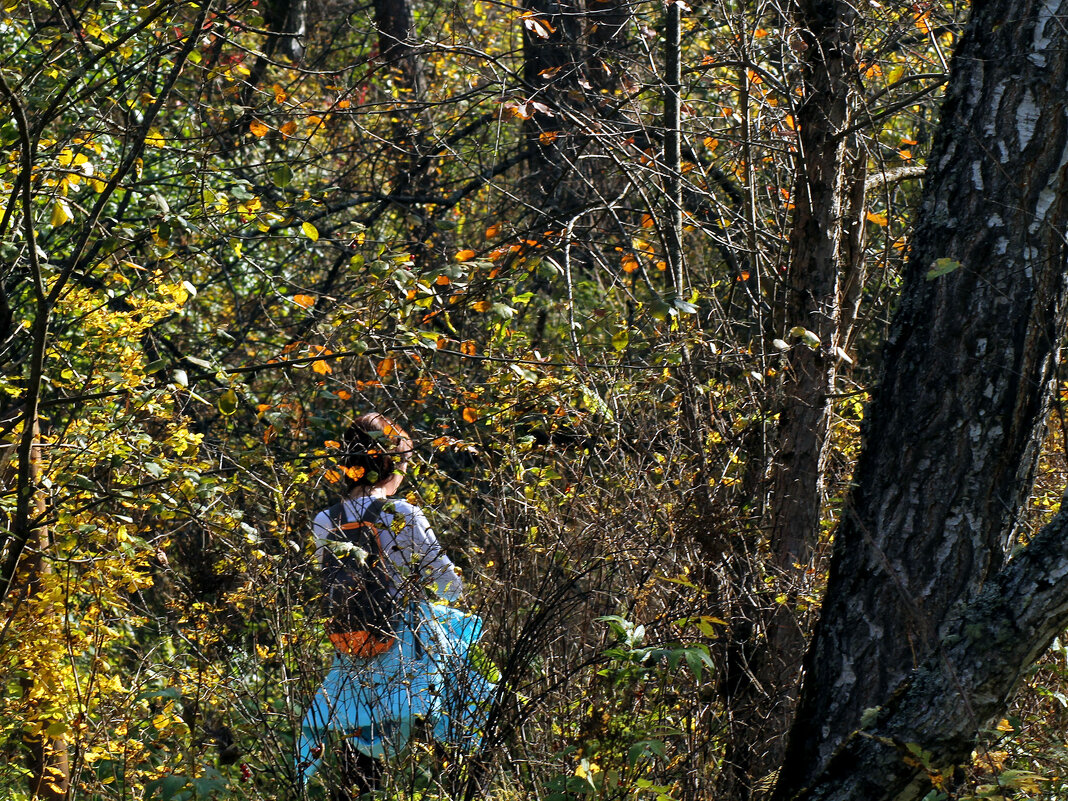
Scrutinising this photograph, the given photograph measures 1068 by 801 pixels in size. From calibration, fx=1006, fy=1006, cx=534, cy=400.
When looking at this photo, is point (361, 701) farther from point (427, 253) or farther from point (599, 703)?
point (427, 253)

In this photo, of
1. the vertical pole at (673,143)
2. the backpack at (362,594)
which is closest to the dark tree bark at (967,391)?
the backpack at (362,594)

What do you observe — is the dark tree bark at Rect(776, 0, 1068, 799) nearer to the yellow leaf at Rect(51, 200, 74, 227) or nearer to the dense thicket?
the dense thicket

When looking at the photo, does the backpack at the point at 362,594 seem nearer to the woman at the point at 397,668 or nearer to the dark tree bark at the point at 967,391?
the woman at the point at 397,668

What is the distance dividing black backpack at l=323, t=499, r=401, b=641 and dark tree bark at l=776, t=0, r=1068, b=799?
1414 mm

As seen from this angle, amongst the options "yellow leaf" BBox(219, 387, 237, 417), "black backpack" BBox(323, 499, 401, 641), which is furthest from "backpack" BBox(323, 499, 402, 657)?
"yellow leaf" BBox(219, 387, 237, 417)

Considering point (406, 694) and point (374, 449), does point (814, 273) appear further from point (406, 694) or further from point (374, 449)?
point (406, 694)

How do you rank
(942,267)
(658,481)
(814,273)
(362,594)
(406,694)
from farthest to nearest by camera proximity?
1. (658,481)
2. (814,273)
3. (362,594)
4. (406,694)
5. (942,267)

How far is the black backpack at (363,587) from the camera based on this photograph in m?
3.40

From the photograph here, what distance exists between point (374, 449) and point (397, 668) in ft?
2.70

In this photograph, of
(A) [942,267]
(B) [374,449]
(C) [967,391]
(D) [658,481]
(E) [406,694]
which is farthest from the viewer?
(D) [658,481]

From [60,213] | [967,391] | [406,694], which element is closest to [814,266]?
[967,391]

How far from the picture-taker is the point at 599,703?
315 centimetres

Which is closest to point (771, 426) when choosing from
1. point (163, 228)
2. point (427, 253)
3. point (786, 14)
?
point (786, 14)

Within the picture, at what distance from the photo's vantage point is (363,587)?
336 cm
